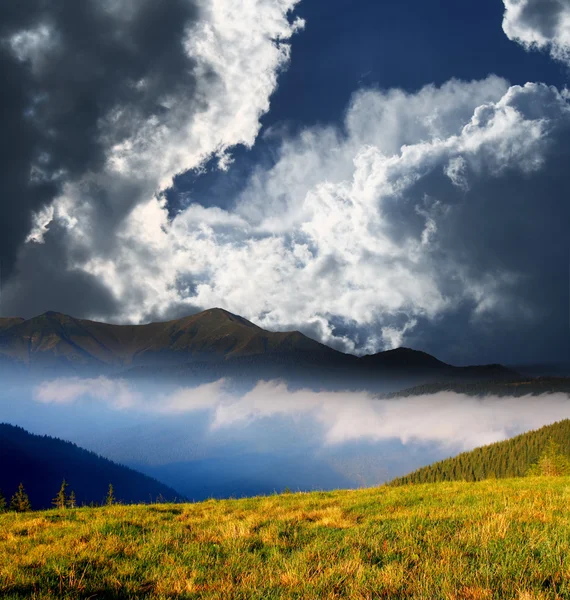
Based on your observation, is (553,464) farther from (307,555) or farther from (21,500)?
(21,500)

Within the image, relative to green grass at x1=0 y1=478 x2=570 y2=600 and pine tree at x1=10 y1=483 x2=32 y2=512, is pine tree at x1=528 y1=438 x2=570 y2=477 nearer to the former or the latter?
green grass at x1=0 y1=478 x2=570 y2=600

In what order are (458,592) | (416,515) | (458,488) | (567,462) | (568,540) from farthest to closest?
(567,462) → (458,488) → (416,515) → (568,540) → (458,592)

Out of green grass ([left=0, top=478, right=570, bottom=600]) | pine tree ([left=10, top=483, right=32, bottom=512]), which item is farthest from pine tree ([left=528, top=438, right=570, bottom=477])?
pine tree ([left=10, top=483, right=32, bottom=512])

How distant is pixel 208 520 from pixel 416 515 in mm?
5766

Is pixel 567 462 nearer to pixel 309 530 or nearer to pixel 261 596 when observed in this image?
pixel 309 530

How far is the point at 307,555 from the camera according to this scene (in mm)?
6734

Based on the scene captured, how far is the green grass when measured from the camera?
5.34 meters

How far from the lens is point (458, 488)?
16.5 meters

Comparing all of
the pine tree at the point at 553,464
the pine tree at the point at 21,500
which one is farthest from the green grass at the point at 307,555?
the pine tree at the point at 21,500

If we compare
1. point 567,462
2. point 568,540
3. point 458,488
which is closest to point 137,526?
point 568,540

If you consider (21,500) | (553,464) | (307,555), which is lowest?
(21,500)

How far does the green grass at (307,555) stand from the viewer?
5336 millimetres

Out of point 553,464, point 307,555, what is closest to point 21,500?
point 307,555

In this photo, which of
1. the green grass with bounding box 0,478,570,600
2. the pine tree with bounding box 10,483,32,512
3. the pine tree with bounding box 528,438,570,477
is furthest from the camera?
the pine tree with bounding box 10,483,32,512
